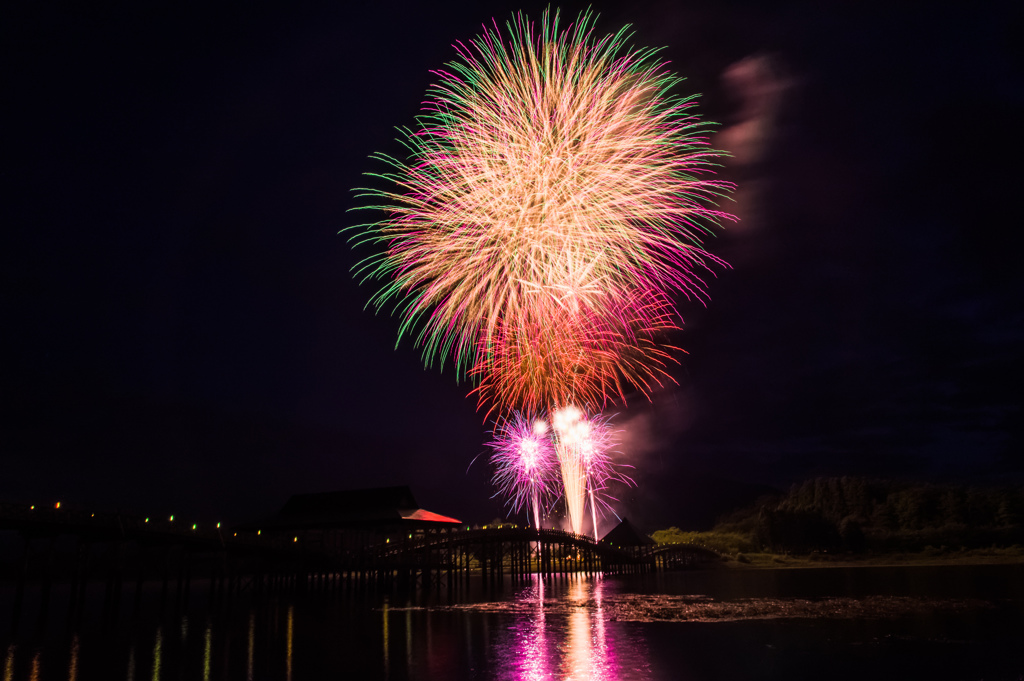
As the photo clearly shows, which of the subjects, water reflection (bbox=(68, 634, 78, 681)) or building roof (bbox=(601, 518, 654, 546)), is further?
building roof (bbox=(601, 518, 654, 546))

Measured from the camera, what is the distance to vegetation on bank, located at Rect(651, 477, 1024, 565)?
290ft

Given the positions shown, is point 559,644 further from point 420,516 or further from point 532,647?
point 420,516

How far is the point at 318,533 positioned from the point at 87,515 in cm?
2182

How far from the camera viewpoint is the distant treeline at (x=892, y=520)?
91500mm

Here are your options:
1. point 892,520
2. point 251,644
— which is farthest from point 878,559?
point 251,644

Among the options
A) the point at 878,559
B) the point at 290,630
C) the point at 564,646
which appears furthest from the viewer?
the point at 878,559

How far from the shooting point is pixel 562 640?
2289cm

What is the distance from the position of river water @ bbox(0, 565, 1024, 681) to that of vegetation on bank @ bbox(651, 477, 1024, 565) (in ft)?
180

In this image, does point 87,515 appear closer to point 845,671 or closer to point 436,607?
point 436,607

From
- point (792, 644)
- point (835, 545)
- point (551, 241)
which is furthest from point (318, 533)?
point (835, 545)

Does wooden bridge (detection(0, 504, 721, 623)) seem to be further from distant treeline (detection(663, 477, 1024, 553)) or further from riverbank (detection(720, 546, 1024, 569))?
distant treeline (detection(663, 477, 1024, 553))

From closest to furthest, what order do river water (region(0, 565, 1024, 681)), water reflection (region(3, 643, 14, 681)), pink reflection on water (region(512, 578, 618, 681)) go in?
pink reflection on water (region(512, 578, 618, 681)) < river water (region(0, 565, 1024, 681)) < water reflection (region(3, 643, 14, 681))

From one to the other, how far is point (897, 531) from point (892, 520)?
975 cm

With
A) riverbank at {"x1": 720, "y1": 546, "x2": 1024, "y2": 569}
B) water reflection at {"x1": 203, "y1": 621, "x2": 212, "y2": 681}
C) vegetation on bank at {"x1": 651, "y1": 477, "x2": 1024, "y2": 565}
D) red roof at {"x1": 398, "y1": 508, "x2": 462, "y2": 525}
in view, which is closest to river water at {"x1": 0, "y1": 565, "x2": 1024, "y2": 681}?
water reflection at {"x1": 203, "y1": 621, "x2": 212, "y2": 681}
